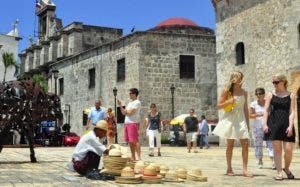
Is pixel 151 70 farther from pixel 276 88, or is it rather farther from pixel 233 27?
pixel 276 88

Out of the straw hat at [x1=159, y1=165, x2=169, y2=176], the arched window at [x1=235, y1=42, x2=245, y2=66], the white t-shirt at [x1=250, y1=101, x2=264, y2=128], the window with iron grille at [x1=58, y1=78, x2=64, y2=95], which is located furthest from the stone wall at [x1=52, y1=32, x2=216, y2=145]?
the straw hat at [x1=159, y1=165, x2=169, y2=176]

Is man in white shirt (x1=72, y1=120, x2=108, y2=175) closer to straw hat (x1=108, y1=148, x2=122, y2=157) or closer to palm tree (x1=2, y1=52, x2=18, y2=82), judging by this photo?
straw hat (x1=108, y1=148, x2=122, y2=157)

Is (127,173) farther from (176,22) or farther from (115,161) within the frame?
(176,22)

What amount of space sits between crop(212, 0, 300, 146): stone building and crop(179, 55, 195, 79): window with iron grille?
587 cm

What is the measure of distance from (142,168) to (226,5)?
1813 cm

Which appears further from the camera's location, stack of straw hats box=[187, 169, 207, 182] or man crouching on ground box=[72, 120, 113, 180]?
man crouching on ground box=[72, 120, 113, 180]

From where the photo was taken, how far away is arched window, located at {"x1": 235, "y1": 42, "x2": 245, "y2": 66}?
75.1 feet

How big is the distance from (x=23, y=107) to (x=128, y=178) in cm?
494

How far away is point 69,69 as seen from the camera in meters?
37.3

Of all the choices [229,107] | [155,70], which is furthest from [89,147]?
[155,70]

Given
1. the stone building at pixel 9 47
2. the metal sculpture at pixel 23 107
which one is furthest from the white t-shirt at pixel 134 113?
the stone building at pixel 9 47

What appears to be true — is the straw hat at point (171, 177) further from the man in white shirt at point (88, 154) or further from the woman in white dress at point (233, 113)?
the woman in white dress at point (233, 113)

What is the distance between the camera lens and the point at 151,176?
6766 mm

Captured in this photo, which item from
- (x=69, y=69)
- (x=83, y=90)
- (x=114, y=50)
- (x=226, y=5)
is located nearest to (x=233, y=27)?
(x=226, y=5)
